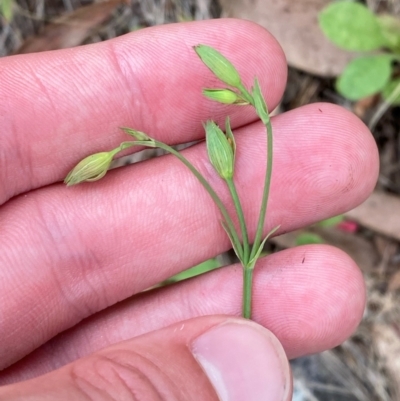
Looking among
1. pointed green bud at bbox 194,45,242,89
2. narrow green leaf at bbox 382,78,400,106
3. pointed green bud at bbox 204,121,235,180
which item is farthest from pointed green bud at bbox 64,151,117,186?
narrow green leaf at bbox 382,78,400,106

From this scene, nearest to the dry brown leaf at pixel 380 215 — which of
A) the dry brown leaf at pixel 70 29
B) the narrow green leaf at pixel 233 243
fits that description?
the narrow green leaf at pixel 233 243

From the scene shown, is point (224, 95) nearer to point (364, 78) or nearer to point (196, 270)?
point (196, 270)

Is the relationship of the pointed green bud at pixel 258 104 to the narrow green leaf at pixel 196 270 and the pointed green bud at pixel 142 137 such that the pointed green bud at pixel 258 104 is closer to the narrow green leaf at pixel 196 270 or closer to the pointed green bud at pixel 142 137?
the pointed green bud at pixel 142 137

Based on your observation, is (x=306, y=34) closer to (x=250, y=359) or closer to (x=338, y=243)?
(x=338, y=243)

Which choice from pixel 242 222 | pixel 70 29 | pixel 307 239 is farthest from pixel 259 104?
pixel 70 29

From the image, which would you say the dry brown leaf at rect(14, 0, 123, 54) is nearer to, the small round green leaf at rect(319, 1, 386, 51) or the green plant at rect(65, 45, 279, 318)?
the small round green leaf at rect(319, 1, 386, 51)

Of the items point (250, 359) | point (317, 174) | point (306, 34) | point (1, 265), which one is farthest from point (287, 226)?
point (306, 34)
